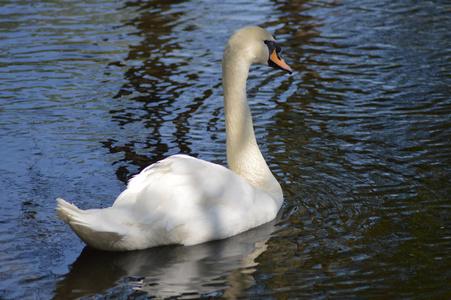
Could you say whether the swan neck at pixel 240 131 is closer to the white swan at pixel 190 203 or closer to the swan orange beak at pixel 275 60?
the white swan at pixel 190 203

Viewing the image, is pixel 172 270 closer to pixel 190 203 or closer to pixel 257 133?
pixel 190 203

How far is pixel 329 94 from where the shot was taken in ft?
33.4

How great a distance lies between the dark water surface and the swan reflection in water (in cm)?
2

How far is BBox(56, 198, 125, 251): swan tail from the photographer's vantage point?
543 centimetres

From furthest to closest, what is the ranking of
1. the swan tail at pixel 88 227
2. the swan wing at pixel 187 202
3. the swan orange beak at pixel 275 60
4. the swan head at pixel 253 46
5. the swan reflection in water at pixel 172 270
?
the swan orange beak at pixel 275 60, the swan head at pixel 253 46, the swan wing at pixel 187 202, the swan tail at pixel 88 227, the swan reflection in water at pixel 172 270

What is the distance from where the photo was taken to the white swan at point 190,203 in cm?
571

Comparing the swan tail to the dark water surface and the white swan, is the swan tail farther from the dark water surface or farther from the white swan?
the dark water surface

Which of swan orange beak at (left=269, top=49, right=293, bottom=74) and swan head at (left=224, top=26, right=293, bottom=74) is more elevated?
swan head at (left=224, top=26, right=293, bottom=74)

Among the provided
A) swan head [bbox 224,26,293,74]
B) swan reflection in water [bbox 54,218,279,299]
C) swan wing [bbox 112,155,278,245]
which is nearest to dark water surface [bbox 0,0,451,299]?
swan reflection in water [bbox 54,218,279,299]

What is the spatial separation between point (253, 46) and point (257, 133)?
78.6 inches

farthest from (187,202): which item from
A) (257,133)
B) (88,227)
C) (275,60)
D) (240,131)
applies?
(257,133)

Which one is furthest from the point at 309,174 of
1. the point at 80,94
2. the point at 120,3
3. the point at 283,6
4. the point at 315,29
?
the point at 120,3

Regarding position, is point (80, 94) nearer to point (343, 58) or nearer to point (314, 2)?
point (343, 58)

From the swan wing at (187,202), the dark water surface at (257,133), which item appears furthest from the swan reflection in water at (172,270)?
the swan wing at (187,202)
